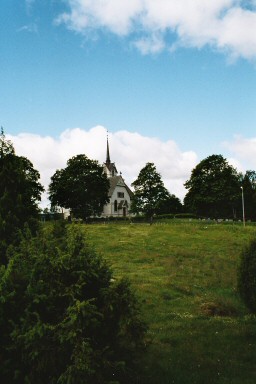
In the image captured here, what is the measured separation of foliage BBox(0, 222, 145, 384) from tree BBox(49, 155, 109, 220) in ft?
208

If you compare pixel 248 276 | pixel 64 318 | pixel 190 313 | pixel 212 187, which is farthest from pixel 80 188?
pixel 64 318

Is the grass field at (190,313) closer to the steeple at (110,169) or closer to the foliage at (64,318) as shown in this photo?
the foliage at (64,318)

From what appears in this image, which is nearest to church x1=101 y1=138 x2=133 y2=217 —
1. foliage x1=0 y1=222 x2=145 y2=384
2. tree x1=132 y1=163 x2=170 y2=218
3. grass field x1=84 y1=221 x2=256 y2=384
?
tree x1=132 y1=163 x2=170 y2=218

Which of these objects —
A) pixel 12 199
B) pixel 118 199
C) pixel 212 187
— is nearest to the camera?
pixel 12 199

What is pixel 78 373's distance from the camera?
6.10 metres

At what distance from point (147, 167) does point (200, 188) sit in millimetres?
13348

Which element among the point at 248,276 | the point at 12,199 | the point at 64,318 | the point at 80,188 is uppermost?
the point at 80,188

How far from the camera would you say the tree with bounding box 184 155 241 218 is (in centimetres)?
7306

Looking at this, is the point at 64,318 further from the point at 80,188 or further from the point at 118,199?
the point at 118,199

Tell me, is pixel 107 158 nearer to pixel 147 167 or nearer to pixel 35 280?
pixel 147 167

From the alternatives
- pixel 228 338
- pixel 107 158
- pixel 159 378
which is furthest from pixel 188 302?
pixel 107 158

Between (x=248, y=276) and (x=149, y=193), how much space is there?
66488 millimetres

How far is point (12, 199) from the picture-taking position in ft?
31.7

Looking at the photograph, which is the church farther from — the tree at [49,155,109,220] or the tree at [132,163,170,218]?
the tree at [49,155,109,220]
